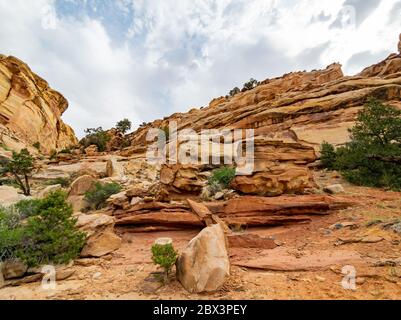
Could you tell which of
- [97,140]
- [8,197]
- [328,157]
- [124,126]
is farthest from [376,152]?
[124,126]

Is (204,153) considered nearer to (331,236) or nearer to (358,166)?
(358,166)

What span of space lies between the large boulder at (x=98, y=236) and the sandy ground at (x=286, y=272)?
0.34 metres

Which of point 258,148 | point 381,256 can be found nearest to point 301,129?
point 258,148

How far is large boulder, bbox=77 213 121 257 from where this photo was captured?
24.2 ft

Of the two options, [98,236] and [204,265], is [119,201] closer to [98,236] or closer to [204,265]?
[98,236]

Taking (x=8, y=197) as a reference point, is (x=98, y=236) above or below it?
below

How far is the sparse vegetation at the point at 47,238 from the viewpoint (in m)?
6.36

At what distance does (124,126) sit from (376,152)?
5072 centimetres

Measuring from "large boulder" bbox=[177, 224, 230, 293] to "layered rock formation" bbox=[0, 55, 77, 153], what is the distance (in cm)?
3825

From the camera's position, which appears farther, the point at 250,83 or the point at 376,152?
the point at 250,83

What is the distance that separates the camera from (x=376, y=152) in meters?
13.2

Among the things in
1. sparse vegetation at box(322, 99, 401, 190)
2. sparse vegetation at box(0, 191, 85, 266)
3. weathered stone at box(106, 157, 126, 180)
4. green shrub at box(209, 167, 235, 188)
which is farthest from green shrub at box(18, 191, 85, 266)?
weathered stone at box(106, 157, 126, 180)

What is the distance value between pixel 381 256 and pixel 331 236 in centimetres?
180

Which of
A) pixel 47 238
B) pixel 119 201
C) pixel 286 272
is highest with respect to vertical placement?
pixel 119 201
